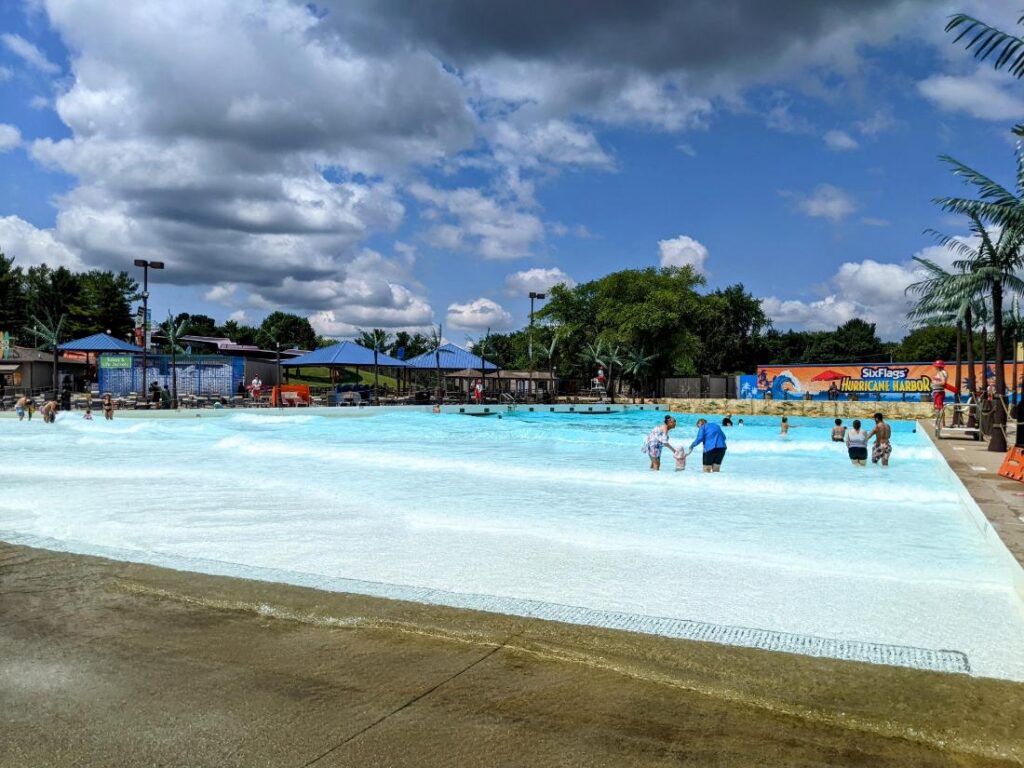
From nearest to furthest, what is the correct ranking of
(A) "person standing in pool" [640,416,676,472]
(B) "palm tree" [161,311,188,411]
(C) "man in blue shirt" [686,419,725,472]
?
(C) "man in blue shirt" [686,419,725,472] < (A) "person standing in pool" [640,416,676,472] < (B) "palm tree" [161,311,188,411]

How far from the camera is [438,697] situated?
3.85 meters

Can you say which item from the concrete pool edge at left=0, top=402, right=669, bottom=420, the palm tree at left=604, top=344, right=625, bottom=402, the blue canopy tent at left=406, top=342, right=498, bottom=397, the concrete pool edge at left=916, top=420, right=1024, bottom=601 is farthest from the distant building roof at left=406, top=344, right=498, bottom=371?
the concrete pool edge at left=916, top=420, right=1024, bottom=601

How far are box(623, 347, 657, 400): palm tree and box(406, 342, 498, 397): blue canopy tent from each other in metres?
12.9

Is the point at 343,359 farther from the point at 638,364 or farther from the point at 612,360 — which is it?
the point at 638,364

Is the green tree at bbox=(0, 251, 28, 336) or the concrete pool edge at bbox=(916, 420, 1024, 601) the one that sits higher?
the green tree at bbox=(0, 251, 28, 336)

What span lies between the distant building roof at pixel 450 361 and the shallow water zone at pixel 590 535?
82.5 ft

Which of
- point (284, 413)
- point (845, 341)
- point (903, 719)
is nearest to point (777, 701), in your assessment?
point (903, 719)

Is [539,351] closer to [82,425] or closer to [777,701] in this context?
[82,425]

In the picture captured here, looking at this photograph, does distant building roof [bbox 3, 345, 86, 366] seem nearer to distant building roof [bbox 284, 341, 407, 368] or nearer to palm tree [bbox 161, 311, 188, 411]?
palm tree [bbox 161, 311, 188, 411]

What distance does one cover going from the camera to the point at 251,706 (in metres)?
3.71

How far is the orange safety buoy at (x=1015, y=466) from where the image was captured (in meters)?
10.6

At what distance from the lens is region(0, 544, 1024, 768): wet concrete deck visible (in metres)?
3.28

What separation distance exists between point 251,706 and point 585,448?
1918 cm

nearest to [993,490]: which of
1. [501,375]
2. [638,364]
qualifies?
[501,375]
